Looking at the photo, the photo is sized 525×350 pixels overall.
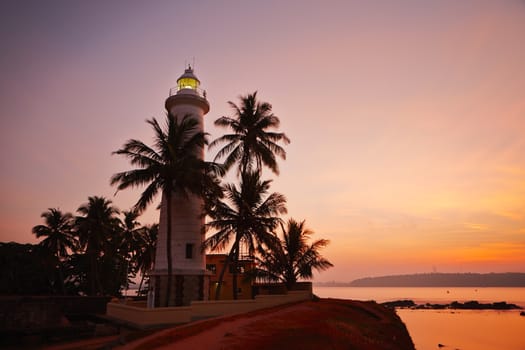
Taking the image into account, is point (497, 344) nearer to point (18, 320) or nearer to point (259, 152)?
point (259, 152)

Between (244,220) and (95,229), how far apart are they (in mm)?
22063

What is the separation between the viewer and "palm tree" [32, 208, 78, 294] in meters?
37.5

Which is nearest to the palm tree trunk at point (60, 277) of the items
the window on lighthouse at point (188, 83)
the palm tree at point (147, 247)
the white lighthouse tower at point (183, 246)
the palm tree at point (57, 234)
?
the palm tree at point (57, 234)

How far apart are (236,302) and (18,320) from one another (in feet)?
49.4

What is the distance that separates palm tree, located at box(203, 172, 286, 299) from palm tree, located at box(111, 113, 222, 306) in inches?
72.7

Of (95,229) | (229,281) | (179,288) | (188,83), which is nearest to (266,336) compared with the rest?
(179,288)

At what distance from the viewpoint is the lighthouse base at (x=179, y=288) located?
21.1 m

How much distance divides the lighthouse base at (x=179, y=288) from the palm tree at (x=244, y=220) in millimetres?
1496

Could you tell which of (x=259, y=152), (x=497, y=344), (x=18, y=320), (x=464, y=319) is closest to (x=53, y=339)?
(x=18, y=320)

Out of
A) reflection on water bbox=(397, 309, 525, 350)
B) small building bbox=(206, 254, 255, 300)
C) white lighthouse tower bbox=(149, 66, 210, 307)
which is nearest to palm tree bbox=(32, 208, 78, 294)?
small building bbox=(206, 254, 255, 300)

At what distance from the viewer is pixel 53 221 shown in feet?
124

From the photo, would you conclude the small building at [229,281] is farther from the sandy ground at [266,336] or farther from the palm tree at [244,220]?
the sandy ground at [266,336]

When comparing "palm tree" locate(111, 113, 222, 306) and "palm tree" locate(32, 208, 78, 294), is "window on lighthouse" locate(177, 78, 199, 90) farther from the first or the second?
"palm tree" locate(32, 208, 78, 294)

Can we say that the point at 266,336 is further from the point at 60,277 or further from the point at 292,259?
the point at 60,277
